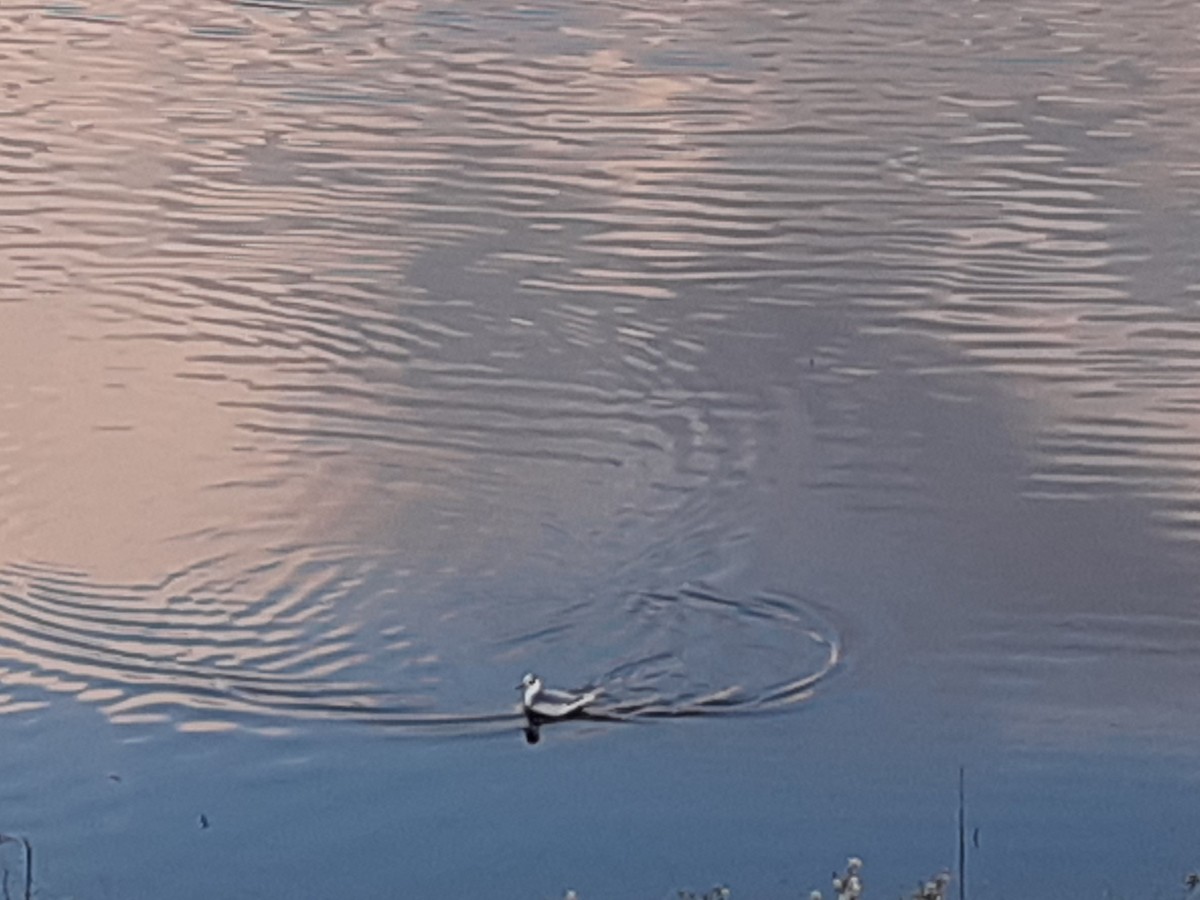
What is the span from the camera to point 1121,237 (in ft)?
37.5

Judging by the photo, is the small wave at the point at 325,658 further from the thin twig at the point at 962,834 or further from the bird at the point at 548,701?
the thin twig at the point at 962,834

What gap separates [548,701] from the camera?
22.1 ft

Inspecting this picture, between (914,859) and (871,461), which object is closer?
(914,859)

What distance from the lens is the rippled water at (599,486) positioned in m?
6.30

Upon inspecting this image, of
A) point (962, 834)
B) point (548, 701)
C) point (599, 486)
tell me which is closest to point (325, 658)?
point (548, 701)

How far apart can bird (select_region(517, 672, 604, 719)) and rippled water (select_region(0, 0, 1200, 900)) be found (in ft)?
0.20

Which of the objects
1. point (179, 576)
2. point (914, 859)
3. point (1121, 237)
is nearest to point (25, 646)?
point (179, 576)

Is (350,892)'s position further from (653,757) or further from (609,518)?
(609,518)

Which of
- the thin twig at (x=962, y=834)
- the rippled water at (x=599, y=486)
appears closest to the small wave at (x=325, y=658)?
the rippled water at (x=599, y=486)

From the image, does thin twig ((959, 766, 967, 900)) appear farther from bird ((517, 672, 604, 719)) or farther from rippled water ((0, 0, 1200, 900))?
bird ((517, 672, 604, 719))

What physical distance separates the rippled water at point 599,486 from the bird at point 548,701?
60mm

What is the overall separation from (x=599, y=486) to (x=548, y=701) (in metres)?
1.77

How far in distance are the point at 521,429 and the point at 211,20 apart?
391 inches

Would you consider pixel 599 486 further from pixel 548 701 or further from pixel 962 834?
pixel 962 834
